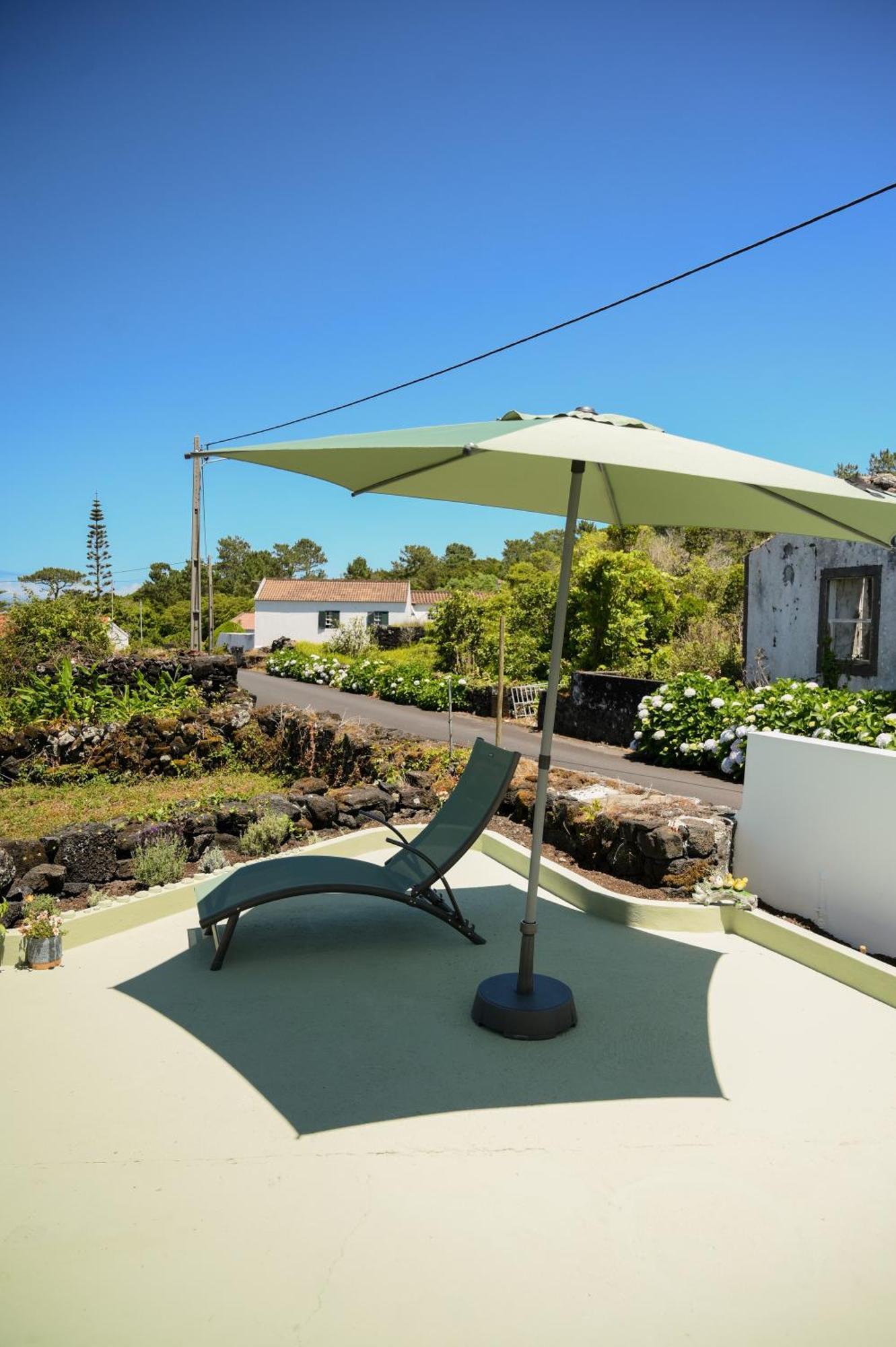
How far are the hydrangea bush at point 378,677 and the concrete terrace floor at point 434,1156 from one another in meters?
11.5

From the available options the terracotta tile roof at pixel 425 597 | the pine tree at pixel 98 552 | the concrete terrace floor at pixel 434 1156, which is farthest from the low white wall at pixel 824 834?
the pine tree at pixel 98 552

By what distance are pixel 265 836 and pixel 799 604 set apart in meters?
10.8

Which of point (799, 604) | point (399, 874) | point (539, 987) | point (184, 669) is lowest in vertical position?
point (539, 987)

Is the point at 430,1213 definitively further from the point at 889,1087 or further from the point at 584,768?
the point at 584,768

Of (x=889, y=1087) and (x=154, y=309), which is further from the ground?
(x=154, y=309)

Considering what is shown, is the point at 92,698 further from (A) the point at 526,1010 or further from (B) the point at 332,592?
(B) the point at 332,592

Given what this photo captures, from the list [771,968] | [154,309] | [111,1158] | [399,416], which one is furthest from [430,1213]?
[154,309]

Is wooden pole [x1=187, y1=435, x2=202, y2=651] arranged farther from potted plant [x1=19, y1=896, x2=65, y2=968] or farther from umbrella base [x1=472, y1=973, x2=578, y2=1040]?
umbrella base [x1=472, y1=973, x2=578, y2=1040]

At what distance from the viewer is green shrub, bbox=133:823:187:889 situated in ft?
18.6

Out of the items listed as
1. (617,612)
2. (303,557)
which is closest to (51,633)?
(617,612)

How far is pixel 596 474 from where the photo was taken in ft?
13.8

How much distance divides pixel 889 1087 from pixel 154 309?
659 inches

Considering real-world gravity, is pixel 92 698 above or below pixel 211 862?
above

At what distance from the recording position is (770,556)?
1474 cm
